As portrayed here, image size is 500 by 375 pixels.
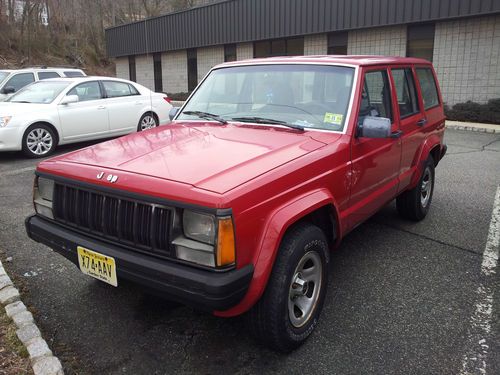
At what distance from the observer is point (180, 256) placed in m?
2.40

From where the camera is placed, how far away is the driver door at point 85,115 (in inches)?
354

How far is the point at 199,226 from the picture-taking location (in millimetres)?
2387

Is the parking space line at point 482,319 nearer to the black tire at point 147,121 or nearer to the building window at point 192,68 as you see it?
the black tire at point 147,121

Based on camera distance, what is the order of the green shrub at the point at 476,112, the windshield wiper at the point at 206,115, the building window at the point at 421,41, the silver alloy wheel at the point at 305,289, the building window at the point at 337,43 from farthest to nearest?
the building window at the point at 337,43
the building window at the point at 421,41
the green shrub at the point at 476,112
the windshield wiper at the point at 206,115
the silver alloy wheel at the point at 305,289

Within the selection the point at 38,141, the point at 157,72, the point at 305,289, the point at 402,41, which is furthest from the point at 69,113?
the point at 157,72

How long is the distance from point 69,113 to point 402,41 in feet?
34.2

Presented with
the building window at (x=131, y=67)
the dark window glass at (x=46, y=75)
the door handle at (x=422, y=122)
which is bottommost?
the door handle at (x=422, y=122)

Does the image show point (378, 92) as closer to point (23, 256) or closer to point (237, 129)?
point (237, 129)

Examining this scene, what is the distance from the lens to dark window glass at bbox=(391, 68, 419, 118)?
4246 mm

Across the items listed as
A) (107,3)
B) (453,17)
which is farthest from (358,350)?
(107,3)

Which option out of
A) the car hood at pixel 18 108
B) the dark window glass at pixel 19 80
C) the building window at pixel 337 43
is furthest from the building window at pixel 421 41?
the dark window glass at pixel 19 80

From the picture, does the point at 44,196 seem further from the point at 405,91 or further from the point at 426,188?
the point at 426,188

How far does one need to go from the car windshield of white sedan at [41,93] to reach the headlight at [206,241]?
25.2 ft

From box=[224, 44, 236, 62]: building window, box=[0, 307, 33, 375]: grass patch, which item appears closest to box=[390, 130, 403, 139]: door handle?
box=[0, 307, 33, 375]: grass patch
